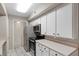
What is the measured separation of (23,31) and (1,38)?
107 cm

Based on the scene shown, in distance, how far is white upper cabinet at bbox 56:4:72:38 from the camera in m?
1.38

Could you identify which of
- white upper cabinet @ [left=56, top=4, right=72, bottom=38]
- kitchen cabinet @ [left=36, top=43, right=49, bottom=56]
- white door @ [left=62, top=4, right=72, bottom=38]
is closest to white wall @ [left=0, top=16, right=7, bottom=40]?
kitchen cabinet @ [left=36, top=43, right=49, bottom=56]

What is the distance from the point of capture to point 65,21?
4.88ft

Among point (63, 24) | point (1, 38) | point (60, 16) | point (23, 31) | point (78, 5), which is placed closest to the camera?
point (78, 5)

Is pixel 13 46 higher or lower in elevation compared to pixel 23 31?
lower

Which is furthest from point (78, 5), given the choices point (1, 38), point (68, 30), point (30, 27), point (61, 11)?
point (1, 38)

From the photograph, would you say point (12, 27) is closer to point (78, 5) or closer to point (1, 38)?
point (1, 38)

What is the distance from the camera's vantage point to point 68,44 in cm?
164

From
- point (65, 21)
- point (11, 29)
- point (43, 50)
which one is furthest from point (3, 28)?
point (65, 21)

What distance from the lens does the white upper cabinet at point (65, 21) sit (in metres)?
1.38

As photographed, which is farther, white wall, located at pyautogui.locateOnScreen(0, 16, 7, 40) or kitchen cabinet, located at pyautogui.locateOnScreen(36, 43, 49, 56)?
white wall, located at pyautogui.locateOnScreen(0, 16, 7, 40)

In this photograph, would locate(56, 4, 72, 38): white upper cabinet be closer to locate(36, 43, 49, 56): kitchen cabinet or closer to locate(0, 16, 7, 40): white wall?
locate(36, 43, 49, 56): kitchen cabinet

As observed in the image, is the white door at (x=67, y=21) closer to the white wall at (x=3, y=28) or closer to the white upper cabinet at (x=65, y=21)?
the white upper cabinet at (x=65, y=21)

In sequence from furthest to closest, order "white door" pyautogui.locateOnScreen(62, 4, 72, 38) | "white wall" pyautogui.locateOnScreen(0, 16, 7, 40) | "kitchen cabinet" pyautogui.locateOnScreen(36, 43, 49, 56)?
"white wall" pyautogui.locateOnScreen(0, 16, 7, 40) → "kitchen cabinet" pyautogui.locateOnScreen(36, 43, 49, 56) → "white door" pyautogui.locateOnScreen(62, 4, 72, 38)
